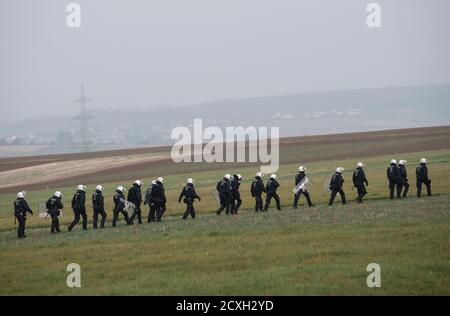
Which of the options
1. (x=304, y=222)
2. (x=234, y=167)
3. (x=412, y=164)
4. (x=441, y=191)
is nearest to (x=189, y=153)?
(x=234, y=167)

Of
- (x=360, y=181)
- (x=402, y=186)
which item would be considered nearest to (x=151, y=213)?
(x=360, y=181)

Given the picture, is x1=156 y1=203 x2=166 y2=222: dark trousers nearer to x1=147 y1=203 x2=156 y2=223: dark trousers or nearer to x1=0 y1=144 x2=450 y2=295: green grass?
x1=147 y1=203 x2=156 y2=223: dark trousers

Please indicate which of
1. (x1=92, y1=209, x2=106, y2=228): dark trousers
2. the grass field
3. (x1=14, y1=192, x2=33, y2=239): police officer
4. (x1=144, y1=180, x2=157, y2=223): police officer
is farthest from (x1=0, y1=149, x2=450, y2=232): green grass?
(x1=14, y1=192, x2=33, y2=239): police officer

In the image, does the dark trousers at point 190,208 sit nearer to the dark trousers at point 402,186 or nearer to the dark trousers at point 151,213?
the dark trousers at point 151,213

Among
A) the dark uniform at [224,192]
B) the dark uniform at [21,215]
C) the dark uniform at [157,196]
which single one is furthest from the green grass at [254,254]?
the dark uniform at [224,192]

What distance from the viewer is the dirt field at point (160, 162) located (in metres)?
70.9

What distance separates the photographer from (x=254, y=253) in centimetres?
2330

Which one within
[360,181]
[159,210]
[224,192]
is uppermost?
[360,181]

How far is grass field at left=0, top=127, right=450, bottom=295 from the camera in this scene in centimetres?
1903

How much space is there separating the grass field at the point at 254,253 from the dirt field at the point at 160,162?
3300 centimetres

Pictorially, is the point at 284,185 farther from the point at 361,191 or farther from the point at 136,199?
the point at 136,199

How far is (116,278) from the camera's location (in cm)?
2111

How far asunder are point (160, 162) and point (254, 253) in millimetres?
56788

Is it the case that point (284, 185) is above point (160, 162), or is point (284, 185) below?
below
